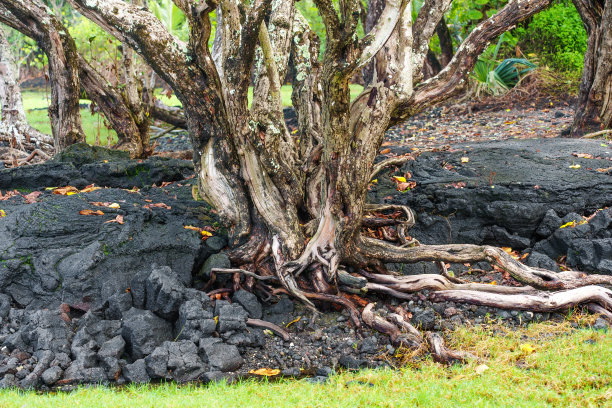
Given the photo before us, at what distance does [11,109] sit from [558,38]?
46.1 ft

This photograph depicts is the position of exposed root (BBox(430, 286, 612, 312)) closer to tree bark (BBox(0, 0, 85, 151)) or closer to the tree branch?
Answer: the tree branch

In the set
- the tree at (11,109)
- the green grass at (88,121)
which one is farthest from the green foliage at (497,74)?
the tree at (11,109)

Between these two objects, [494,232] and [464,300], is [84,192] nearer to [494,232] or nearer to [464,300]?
[464,300]

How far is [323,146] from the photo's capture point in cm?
612

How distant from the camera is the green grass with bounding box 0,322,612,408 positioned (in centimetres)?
418

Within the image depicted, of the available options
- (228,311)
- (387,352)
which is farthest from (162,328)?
(387,352)

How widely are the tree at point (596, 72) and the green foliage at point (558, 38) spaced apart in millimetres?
5113

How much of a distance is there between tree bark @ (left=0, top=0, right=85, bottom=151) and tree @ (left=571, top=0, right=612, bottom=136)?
28.4 feet

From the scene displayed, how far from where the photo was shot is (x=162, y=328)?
18.2 ft

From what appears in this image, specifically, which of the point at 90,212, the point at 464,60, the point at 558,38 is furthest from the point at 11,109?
the point at 558,38

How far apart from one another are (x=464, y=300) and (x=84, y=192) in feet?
15.7

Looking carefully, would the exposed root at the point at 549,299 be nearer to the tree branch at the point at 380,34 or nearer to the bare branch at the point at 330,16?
the tree branch at the point at 380,34

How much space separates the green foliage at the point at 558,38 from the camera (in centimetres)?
1550

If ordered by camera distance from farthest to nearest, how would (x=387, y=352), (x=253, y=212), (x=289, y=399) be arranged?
(x=253, y=212) → (x=387, y=352) → (x=289, y=399)
